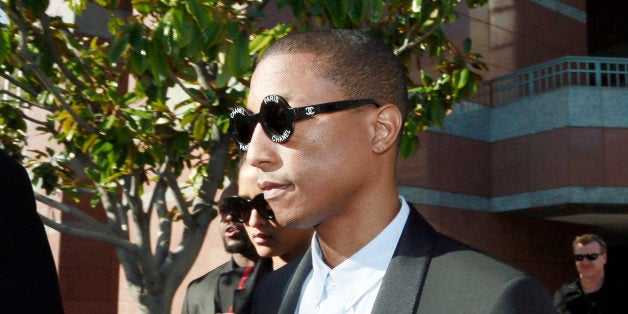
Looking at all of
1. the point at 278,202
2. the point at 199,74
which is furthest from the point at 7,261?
the point at 199,74

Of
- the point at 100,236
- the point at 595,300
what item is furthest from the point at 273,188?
the point at 595,300

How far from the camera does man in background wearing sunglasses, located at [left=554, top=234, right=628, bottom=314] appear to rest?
7094 millimetres

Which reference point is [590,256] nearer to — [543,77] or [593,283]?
[593,283]

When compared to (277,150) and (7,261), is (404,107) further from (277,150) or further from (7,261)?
(7,261)

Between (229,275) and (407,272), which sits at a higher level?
(229,275)

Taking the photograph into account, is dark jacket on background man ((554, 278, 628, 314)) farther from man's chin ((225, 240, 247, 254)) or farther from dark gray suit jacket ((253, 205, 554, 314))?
dark gray suit jacket ((253, 205, 554, 314))

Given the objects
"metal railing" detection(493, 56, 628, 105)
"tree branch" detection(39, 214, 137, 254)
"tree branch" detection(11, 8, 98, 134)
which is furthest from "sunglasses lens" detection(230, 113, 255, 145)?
"metal railing" detection(493, 56, 628, 105)

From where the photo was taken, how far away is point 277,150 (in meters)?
2.06

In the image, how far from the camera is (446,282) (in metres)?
1.99

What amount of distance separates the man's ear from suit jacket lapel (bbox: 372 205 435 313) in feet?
0.71

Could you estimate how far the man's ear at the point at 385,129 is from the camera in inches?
84.1

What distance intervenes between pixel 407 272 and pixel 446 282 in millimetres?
98

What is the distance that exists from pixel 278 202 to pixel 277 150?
0.13 metres

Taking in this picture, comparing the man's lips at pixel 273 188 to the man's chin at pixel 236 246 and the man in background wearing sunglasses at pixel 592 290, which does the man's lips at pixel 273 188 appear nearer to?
the man's chin at pixel 236 246
